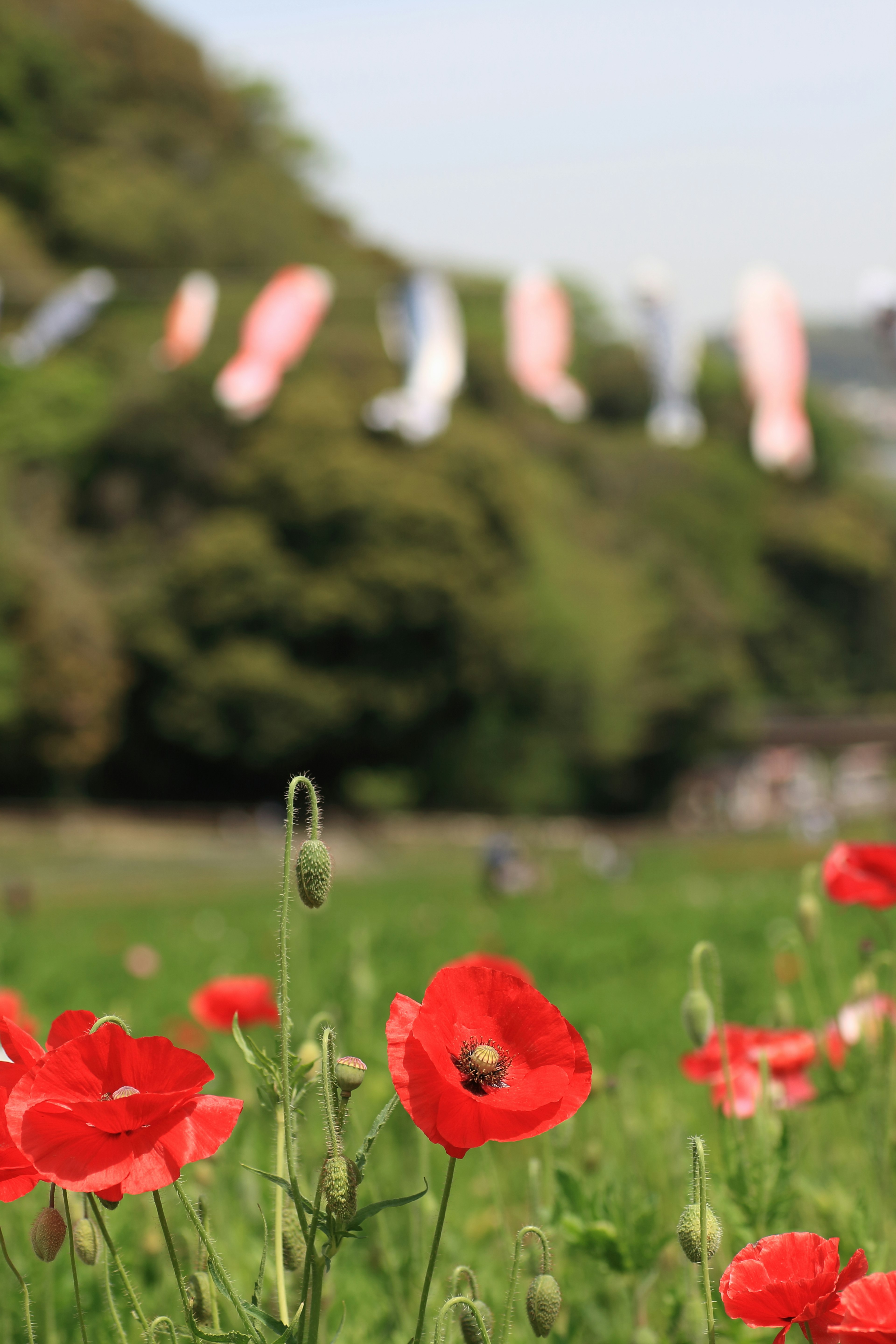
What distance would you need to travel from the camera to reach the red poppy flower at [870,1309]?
879mm

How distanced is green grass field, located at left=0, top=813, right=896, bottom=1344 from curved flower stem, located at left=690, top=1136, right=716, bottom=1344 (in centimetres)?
22

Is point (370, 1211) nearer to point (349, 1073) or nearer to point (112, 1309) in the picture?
point (349, 1073)

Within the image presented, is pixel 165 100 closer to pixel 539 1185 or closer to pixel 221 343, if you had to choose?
pixel 221 343

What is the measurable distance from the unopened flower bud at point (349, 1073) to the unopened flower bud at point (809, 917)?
2.92ft

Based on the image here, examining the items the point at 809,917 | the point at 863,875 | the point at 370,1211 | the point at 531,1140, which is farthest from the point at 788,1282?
the point at 531,1140

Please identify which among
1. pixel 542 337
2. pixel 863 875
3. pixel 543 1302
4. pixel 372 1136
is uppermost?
pixel 542 337

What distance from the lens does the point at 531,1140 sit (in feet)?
9.19

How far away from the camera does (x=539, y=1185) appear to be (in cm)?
188

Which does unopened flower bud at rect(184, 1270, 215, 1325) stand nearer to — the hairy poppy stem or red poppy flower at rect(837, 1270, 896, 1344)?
the hairy poppy stem

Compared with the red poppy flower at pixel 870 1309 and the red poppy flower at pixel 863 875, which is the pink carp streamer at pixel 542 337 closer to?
the red poppy flower at pixel 863 875

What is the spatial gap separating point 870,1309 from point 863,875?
75 centimetres

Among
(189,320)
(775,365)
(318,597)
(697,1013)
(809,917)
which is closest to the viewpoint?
(697,1013)

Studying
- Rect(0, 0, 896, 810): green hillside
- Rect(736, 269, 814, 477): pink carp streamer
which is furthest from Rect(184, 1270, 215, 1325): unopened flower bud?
Rect(0, 0, 896, 810): green hillside

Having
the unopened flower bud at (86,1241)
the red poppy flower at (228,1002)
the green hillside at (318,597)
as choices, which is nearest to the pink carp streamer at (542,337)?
the green hillside at (318,597)
